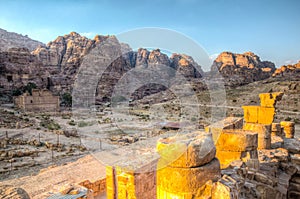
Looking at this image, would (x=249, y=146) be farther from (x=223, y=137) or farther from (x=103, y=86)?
(x=103, y=86)

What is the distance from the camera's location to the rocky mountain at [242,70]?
48594 millimetres

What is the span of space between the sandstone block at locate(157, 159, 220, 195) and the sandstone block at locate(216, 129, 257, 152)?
5.85 ft

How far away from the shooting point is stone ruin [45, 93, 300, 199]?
6.50ft

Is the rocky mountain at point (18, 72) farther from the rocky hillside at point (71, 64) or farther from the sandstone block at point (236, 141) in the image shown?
the sandstone block at point (236, 141)

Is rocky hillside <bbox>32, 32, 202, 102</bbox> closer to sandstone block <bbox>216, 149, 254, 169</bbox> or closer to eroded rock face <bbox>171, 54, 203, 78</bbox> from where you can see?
eroded rock face <bbox>171, 54, 203, 78</bbox>

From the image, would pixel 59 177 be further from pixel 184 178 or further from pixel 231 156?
pixel 184 178

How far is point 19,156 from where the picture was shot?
1121cm

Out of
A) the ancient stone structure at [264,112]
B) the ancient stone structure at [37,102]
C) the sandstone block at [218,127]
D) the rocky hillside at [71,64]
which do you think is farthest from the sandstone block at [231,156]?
the rocky hillside at [71,64]

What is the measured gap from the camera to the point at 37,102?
1168 inches

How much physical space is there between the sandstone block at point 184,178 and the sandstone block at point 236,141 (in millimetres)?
1784

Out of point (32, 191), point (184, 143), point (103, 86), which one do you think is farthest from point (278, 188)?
point (103, 86)

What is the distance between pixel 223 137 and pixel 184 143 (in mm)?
1991

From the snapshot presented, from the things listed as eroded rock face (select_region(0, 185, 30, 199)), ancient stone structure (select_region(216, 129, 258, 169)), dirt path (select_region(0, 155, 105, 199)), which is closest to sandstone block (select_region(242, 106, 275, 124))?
ancient stone structure (select_region(216, 129, 258, 169))

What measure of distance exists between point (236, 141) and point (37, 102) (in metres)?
31.0
